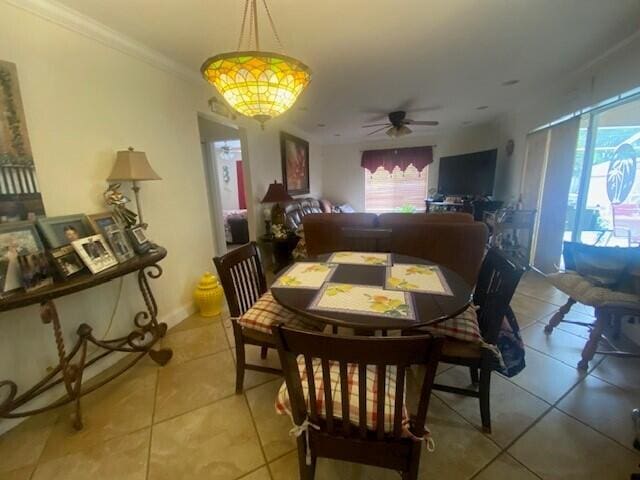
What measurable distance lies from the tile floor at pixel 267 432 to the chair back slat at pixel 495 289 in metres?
0.51

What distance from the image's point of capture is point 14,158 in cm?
136

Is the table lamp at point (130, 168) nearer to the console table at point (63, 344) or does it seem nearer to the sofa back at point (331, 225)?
the console table at point (63, 344)

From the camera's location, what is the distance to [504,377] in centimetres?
169

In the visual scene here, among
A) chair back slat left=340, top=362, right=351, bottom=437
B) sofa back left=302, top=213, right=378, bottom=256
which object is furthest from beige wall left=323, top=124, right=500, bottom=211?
chair back slat left=340, top=362, right=351, bottom=437

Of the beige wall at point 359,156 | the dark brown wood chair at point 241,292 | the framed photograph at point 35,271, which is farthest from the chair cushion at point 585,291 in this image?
the beige wall at point 359,156

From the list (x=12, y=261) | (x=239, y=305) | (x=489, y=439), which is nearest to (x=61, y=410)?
(x=12, y=261)

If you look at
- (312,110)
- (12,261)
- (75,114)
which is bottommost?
(12,261)

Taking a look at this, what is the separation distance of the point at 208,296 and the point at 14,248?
144cm

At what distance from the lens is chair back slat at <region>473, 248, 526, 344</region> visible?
123 cm

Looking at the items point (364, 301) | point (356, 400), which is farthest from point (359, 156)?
point (356, 400)

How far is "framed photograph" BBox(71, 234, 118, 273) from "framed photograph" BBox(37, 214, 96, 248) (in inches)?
2.7

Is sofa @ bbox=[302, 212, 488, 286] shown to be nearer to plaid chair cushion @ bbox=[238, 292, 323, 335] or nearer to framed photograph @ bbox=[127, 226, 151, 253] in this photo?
plaid chair cushion @ bbox=[238, 292, 323, 335]

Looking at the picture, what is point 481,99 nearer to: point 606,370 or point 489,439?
point 606,370

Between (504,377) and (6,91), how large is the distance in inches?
126
